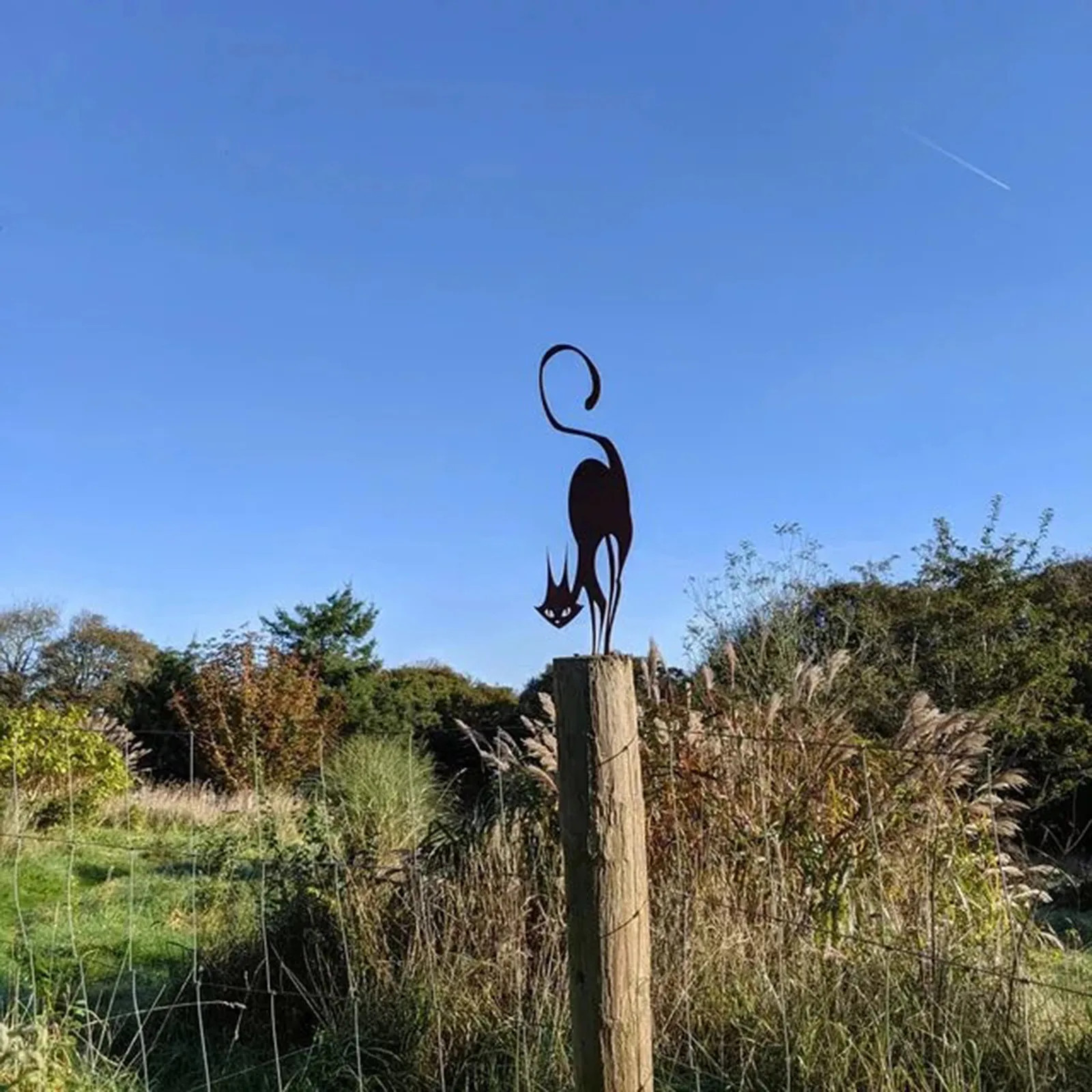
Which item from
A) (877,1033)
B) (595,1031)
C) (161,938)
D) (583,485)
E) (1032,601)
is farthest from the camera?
(1032,601)

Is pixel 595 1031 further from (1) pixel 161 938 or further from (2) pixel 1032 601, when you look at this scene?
(2) pixel 1032 601

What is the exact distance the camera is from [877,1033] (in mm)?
2477

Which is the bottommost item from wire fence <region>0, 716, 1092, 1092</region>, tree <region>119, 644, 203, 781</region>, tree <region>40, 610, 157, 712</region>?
wire fence <region>0, 716, 1092, 1092</region>

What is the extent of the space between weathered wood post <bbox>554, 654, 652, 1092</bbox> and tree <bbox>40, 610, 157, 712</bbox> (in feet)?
67.9

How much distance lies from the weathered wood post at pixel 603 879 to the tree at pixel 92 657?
67.9 ft

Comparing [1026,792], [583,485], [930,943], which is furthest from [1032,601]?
[583,485]

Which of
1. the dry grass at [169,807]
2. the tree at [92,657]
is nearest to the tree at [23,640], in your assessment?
the tree at [92,657]

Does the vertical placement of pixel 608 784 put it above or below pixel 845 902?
above

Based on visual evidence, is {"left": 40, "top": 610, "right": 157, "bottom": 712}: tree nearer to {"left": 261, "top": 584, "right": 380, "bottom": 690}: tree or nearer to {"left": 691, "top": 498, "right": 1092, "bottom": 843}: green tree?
{"left": 261, "top": 584, "right": 380, "bottom": 690}: tree

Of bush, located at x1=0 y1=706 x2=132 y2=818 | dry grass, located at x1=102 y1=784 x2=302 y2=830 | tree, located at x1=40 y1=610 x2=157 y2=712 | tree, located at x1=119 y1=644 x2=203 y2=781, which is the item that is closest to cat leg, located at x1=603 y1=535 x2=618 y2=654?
dry grass, located at x1=102 y1=784 x2=302 y2=830

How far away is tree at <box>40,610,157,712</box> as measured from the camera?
70.1 ft

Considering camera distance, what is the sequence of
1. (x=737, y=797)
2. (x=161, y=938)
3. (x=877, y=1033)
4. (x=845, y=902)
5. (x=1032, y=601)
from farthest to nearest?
(x=1032, y=601) < (x=161, y=938) < (x=737, y=797) < (x=845, y=902) < (x=877, y=1033)

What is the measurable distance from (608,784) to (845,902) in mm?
1557

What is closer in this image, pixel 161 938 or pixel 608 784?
pixel 608 784
